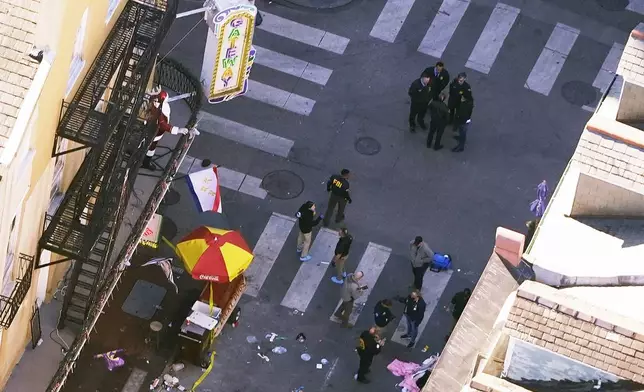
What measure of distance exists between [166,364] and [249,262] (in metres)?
3.06

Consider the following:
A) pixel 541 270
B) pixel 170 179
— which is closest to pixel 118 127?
pixel 170 179

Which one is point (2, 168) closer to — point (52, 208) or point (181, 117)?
point (52, 208)

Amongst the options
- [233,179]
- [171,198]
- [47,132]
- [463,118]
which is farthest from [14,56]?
[463,118]

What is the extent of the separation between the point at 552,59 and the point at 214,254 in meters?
14.3

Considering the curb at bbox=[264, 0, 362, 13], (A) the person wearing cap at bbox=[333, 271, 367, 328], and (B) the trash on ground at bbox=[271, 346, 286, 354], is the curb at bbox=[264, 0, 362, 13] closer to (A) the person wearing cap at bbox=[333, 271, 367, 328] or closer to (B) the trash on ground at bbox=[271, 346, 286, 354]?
(A) the person wearing cap at bbox=[333, 271, 367, 328]

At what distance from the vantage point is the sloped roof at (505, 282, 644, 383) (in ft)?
79.5

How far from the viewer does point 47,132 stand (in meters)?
31.3

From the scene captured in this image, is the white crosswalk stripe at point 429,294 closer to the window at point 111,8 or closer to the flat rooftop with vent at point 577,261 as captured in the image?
the flat rooftop with vent at point 577,261

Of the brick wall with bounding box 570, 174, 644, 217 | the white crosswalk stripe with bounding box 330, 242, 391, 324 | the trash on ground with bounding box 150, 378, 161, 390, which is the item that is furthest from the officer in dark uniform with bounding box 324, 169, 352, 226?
the brick wall with bounding box 570, 174, 644, 217

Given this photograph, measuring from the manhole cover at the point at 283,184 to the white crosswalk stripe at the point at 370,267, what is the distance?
256 cm

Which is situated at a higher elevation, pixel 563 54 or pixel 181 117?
pixel 563 54

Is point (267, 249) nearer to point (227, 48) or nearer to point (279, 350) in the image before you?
point (279, 350)

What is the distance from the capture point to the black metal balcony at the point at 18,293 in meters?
30.6

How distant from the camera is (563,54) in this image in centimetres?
4647
